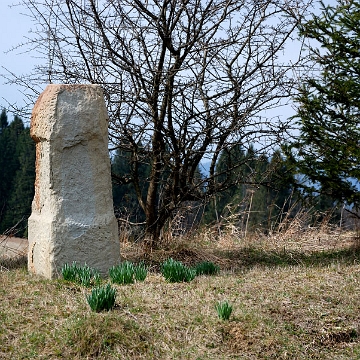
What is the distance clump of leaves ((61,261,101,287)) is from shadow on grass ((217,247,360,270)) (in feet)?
7.92

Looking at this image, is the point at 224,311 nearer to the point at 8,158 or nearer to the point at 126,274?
the point at 126,274

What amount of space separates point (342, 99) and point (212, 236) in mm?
3279

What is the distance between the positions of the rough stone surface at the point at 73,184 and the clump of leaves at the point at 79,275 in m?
0.38

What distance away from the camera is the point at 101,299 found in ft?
15.6

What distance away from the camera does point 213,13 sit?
782cm

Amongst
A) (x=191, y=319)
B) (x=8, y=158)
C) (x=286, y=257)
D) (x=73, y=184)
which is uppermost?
(x=8, y=158)

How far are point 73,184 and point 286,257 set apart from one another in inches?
141

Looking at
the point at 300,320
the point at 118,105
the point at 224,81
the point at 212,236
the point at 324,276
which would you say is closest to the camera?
the point at 300,320

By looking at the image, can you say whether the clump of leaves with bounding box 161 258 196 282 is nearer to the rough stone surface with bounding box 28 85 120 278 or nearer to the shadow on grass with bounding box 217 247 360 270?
the rough stone surface with bounding box 28 85 120 278

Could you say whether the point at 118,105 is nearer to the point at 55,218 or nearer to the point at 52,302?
the point at 55,218

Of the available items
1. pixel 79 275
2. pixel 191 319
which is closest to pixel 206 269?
pixel 79 275

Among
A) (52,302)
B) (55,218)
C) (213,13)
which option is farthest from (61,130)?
(213,13)

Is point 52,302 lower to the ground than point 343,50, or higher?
lower

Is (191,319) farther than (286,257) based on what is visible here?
No
